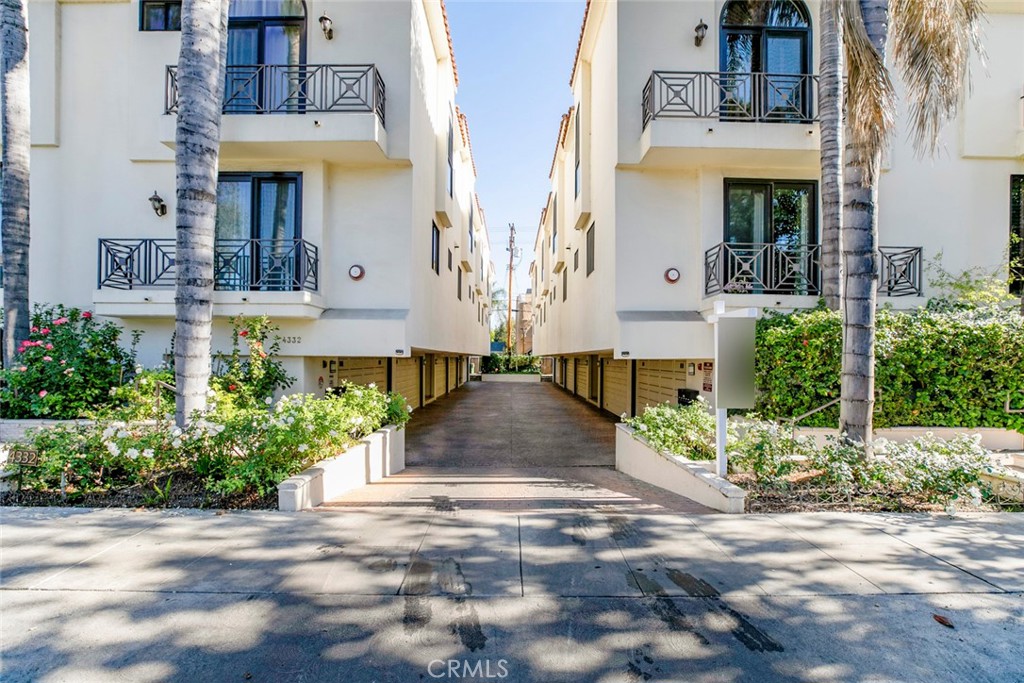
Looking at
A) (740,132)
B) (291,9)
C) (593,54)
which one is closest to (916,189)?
(740,132)

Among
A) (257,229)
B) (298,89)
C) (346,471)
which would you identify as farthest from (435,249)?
(346,471)

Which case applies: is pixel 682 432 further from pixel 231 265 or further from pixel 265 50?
pixel 265 50

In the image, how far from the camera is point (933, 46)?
6.14 metres

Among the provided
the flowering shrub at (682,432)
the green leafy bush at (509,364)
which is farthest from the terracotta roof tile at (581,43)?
the green leafy bush at (509,364)

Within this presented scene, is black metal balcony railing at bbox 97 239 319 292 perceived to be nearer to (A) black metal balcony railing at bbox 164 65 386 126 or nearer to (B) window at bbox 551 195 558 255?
(A) black metal balcony railing at bbox 164 65 386 126

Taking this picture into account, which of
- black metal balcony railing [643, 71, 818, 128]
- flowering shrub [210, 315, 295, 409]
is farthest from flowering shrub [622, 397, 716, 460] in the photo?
flowering shrub [210, 315, 295, 409]

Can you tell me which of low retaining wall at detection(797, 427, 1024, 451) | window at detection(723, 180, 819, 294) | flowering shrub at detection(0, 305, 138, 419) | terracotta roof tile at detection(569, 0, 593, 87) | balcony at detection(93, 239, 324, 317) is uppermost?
terracotta roof tile at detection(569, 0, 593, 87)

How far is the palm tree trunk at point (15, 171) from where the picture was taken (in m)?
8.03

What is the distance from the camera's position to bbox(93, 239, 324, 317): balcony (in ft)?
27.4

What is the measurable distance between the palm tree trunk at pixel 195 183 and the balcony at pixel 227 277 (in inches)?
84.5

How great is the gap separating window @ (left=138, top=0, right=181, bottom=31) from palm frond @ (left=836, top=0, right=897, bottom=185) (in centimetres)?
1160

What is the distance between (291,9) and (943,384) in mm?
13462

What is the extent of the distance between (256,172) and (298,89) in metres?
1.77

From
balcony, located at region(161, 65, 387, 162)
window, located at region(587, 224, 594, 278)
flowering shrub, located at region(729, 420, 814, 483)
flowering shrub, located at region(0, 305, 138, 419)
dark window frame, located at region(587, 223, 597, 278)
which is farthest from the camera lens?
window, located at region(587, 224, 594, 278)
